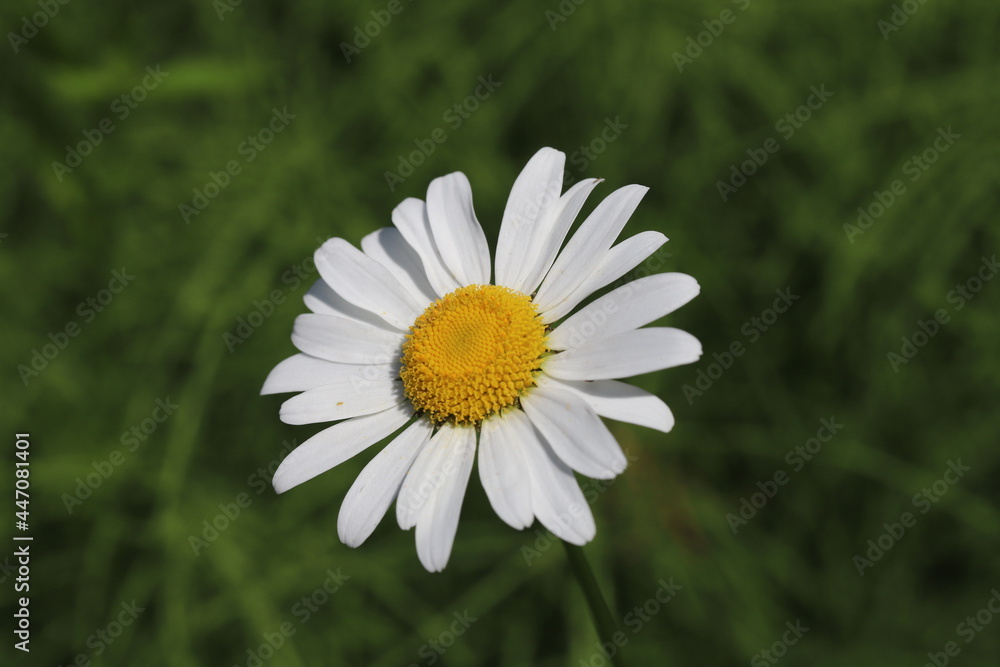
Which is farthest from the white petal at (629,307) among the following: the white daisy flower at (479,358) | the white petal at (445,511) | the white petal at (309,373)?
the white petal at (309,373)

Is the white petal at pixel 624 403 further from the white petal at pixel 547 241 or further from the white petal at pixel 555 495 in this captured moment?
the white petal at pixel 547 241

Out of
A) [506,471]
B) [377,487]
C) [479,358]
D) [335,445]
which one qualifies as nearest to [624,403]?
[506,471]

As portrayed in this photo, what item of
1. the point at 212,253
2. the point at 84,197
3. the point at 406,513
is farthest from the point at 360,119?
the point at 406,513

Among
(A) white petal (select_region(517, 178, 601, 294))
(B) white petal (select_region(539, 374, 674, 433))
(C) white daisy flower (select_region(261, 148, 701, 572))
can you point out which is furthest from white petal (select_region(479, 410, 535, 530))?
(A) white petal (select_region(517, 178, 601, 294))

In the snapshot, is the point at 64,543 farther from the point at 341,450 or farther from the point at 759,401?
the point at 759,401

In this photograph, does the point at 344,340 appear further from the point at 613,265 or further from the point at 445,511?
the point at 613,265

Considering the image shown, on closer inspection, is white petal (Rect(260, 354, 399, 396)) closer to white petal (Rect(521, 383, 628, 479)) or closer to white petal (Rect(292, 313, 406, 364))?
white petal (Rect(292, 313, 406, 364))
